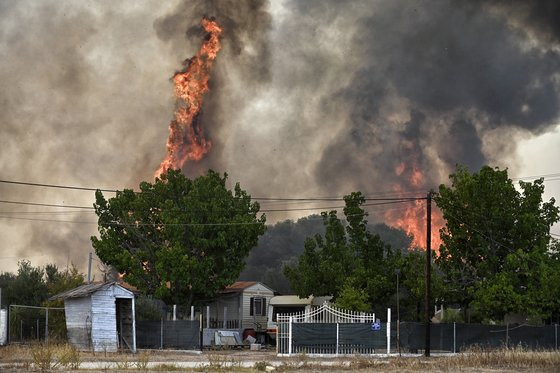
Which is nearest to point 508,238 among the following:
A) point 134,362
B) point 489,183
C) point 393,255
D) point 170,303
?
point 489,183

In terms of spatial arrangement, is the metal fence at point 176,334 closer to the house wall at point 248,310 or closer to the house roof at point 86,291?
the house roof at point 86,291

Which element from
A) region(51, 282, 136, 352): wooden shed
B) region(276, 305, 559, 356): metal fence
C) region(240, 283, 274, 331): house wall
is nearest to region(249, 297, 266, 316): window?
region(240, 283, 274, 331): house wall

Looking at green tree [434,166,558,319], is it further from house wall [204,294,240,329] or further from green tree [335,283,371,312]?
house wall [204,294,240,329]

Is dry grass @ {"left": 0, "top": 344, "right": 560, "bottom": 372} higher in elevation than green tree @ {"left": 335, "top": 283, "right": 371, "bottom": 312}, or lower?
lower

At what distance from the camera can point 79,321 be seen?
48.9 metres

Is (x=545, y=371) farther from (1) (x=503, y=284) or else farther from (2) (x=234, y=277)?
(2) (x=234, y=277)

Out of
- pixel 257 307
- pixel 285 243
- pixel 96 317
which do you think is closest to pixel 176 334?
pixel 96 317

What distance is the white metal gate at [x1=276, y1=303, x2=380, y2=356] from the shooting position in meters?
43.6

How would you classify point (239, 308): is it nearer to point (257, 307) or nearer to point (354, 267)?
point (257, 307)

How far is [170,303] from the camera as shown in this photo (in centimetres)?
6412

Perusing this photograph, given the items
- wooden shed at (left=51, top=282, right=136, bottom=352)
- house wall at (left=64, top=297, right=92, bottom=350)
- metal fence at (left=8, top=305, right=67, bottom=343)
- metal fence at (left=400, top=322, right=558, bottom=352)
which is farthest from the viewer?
metal fence at (left=8, top=305, right=67, bottom=343)

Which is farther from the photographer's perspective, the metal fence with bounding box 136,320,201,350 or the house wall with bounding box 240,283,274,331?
the house wall with bounding box 240,283,274,331

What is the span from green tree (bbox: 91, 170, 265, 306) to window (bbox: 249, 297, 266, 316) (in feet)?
30.5

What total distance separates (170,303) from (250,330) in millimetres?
6767
